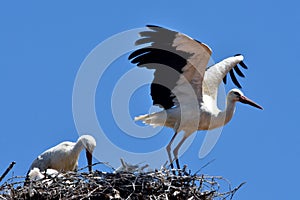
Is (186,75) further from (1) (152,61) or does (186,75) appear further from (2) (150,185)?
(2) (150,185)

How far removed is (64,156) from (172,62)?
1.68 m

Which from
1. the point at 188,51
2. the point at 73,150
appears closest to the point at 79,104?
the point at 73,150

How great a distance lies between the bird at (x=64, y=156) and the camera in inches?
531

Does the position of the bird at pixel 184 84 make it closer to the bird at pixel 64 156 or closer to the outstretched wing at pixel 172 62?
the outstretched wing at pixel 172 62

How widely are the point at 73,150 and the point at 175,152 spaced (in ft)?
3.99

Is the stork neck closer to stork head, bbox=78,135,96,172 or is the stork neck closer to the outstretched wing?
stork head, bbox=78,135,96,172

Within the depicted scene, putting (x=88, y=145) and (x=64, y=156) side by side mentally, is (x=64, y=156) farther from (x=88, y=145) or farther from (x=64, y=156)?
(x=88, y=145)

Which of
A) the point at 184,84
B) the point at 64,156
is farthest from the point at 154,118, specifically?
the point at 64,156

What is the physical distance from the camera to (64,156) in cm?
1351

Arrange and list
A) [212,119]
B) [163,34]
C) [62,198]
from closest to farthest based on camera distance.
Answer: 1. [62,198]
2. [163,34]
3. [212,119]

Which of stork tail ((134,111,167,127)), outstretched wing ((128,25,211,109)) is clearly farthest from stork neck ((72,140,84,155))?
outstretched wing ((128,25,211,109))

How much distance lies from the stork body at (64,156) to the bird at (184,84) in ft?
2.24

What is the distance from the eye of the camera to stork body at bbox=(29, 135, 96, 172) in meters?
13.5

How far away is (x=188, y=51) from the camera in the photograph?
1317 cm
